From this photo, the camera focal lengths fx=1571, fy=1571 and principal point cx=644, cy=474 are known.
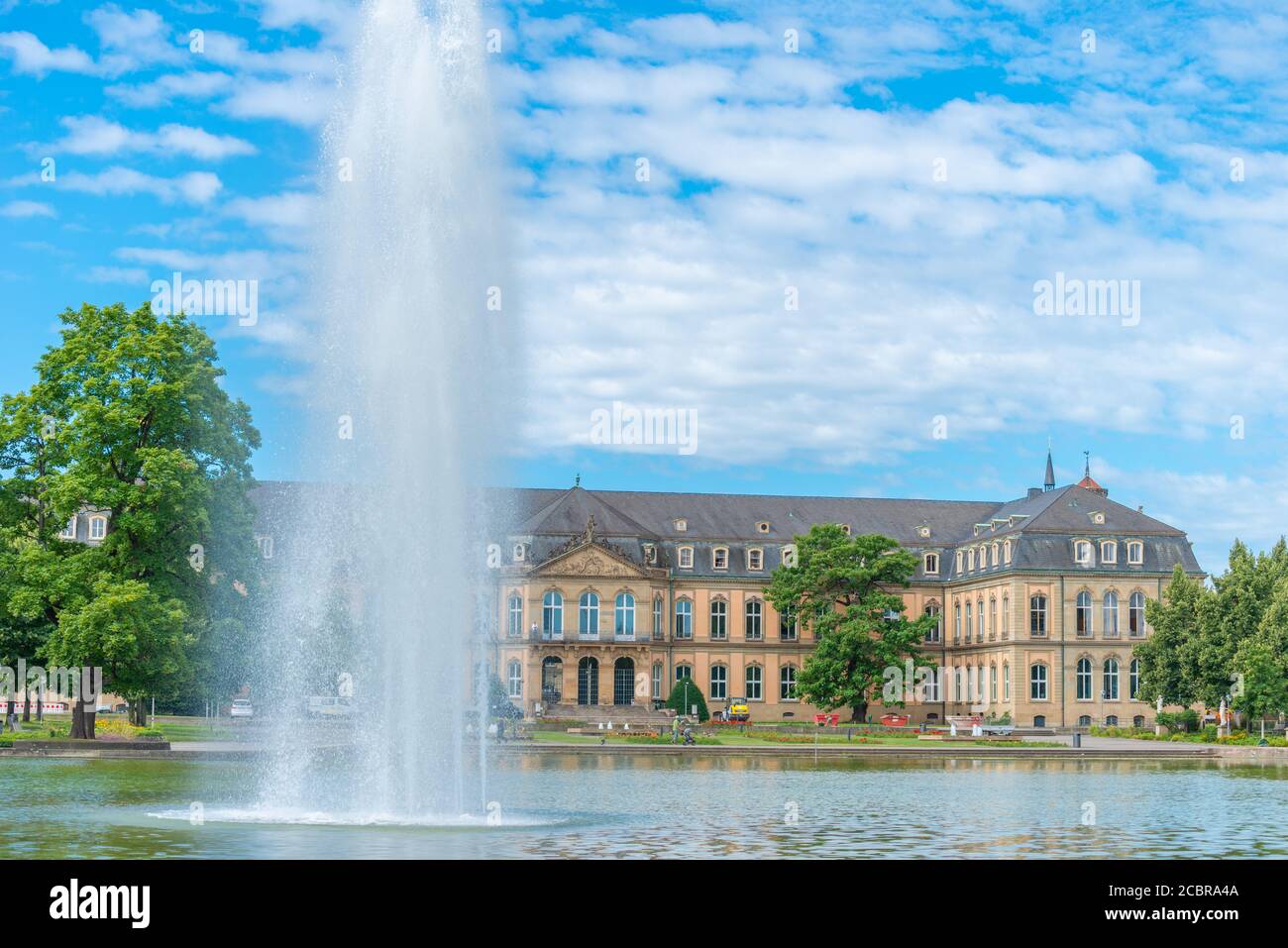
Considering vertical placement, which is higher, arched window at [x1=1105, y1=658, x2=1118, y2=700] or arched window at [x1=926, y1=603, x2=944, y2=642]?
arched window at [x1=926, y1=603, x2=944, y2=642]

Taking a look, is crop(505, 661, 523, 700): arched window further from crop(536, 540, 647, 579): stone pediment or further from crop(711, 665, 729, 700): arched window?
crop(711, 665, 729, 700): arched window

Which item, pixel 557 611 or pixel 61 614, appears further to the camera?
pixel 557 611

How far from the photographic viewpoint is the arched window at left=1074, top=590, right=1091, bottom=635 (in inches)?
3976

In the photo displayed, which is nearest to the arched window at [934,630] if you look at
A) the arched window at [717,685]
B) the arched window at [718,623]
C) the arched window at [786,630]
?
the arched window at [786,630]

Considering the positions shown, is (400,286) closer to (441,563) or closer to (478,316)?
(478,316)

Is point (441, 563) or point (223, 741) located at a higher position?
point (441, 563)

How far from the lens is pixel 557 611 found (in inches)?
4099

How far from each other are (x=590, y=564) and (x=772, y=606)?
515 inches

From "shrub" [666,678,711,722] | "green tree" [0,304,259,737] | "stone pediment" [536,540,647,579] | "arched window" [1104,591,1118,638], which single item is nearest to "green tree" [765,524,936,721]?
"shrub" [666,678,711,722]

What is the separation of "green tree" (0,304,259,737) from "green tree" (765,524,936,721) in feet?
141

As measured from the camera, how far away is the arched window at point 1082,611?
10100 centimetres

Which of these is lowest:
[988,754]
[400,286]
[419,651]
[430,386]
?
[988,754]
